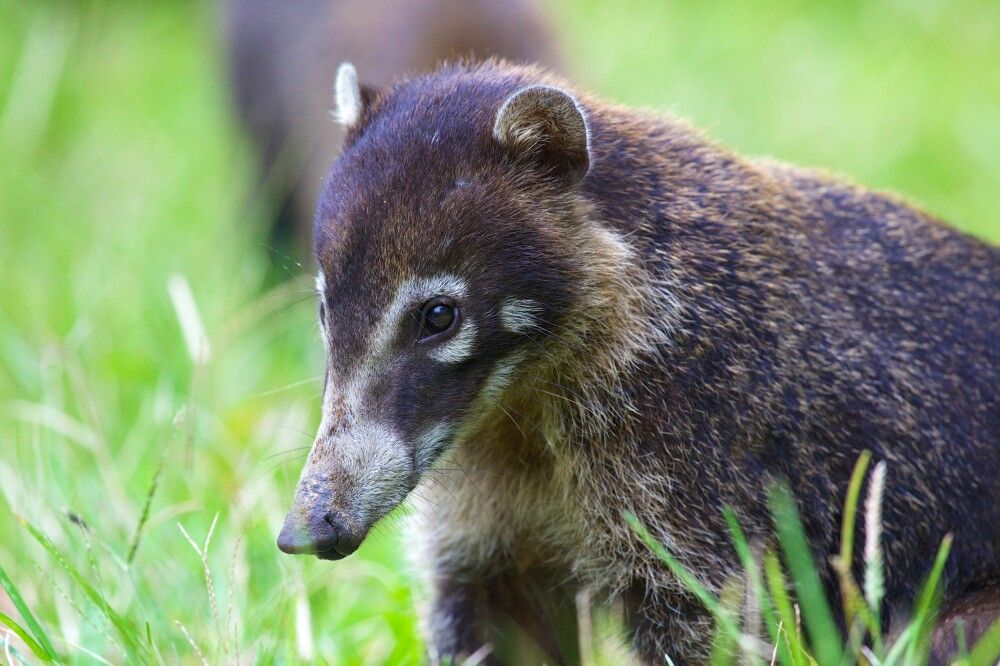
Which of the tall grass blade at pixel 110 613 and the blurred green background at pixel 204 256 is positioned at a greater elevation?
the tall grass blade at pixel 110 613

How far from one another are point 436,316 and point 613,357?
587 mm

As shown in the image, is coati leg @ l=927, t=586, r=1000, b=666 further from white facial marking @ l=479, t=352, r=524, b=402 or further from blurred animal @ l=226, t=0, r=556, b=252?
blurred animal @ l=226, t=0, r=556, b=252

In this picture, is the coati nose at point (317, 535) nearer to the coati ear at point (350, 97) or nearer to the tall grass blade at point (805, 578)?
the tall grass blade at point (805, 578)

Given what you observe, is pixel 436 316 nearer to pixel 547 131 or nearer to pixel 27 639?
pixel 547 131

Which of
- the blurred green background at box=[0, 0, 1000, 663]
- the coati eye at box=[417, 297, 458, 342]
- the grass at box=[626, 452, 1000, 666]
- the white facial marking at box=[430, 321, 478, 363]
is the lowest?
the blurred green background at box=[0, 0, 1000, 663]

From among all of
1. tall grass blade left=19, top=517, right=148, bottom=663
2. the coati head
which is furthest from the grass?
tall grass blade left=19, top=517, right=148, bottom=663

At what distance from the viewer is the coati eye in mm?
3582

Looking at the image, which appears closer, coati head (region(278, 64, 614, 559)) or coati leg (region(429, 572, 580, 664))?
coati head (region(278, 64, 614, 559))

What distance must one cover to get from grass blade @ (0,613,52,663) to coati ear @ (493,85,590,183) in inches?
72.4

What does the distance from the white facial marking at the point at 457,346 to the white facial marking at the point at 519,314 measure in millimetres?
103

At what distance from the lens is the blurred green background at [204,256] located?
4453 mm

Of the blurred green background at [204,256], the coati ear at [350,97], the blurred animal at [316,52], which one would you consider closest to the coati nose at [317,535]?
the blurred green background at [204,256]

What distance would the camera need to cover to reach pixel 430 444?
11.8 ft

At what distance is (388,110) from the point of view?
3.99 metres
